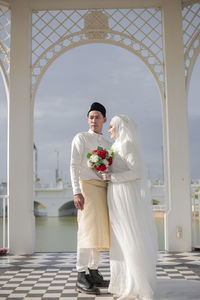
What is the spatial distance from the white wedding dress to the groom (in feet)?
0.37

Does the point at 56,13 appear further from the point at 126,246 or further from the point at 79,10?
the point at 126,246

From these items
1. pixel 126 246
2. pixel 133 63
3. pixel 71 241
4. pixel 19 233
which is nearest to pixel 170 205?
pixel 19 233

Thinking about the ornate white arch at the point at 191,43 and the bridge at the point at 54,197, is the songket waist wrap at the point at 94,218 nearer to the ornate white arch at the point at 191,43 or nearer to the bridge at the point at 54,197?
the ornate white arch at the point at 191,43

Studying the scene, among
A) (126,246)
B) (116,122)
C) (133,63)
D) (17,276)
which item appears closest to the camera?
(126,246)

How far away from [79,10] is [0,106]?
32070mm

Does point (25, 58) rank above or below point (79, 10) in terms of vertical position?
below

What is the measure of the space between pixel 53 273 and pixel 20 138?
2007 mm

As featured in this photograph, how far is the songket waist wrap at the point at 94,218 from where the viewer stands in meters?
2.71

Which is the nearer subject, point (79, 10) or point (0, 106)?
point (79, 10)

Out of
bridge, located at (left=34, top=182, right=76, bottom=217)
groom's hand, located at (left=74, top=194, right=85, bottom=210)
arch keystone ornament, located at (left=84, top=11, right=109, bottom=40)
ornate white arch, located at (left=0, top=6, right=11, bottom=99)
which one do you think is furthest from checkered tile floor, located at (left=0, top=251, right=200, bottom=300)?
bridge, located at (left=34, top=182, right=76, bottom=217)

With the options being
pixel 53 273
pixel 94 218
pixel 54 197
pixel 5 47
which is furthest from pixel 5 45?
pixel 54 197

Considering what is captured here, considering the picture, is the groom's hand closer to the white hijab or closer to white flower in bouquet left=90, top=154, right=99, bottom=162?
white flower in bouquet left=90, top=154, right=99, bottom=162

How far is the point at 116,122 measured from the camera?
271 centimetres

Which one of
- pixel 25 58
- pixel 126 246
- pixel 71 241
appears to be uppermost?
pixel 25 58
